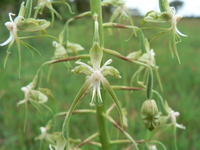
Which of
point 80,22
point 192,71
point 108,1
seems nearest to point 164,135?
point 108,1

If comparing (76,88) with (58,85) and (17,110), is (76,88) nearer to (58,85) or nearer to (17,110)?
(58,85)

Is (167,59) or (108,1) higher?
(108,1)

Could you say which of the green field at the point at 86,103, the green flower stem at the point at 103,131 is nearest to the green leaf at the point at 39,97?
the green field at the point at 86,103

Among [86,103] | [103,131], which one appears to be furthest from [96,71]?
[86,103]

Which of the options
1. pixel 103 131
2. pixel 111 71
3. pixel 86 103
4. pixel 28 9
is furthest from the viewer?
pixel 86 103

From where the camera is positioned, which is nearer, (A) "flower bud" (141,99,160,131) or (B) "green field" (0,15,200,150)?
(A) "flower bud" (141,99,160,131)

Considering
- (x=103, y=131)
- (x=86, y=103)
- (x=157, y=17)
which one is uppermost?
(x=157, y=17)

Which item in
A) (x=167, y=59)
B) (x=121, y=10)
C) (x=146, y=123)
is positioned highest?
(x=121, y=10)

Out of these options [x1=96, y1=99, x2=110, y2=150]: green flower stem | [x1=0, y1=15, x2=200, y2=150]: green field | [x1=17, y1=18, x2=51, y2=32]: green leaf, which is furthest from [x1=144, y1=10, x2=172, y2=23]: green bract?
[x1=0, y1=15, x2=200, y2=150]: green field

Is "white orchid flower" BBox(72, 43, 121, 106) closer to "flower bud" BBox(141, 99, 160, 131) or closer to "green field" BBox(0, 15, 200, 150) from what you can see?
"flower bud" BBox(141, 99, 160, 131)

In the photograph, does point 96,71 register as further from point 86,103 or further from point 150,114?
point 86,103

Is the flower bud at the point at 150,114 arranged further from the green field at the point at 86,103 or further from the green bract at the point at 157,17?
the green field at the point at 86,103
